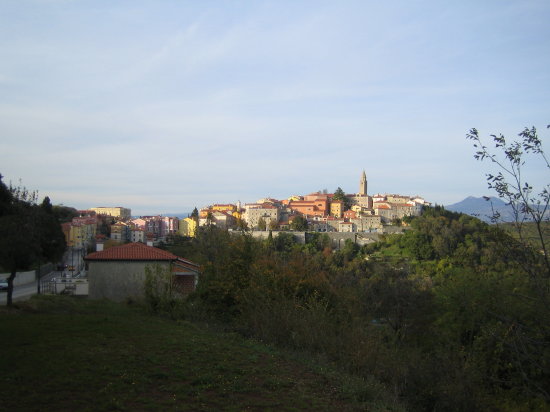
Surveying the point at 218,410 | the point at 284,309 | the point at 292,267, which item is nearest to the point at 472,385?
the point at 284,309

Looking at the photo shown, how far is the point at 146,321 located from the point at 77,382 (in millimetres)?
5974

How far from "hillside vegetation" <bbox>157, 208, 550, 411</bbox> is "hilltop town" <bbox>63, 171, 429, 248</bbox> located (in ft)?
246

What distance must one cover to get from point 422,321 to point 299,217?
260 feet

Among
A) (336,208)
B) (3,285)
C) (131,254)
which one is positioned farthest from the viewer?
(336,208)

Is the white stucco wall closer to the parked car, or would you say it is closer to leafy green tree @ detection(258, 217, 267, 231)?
the parked car

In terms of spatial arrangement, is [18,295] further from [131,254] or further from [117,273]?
[131,254]

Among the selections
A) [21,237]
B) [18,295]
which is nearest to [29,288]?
[18,295]

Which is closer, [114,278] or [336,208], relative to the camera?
[114,278]

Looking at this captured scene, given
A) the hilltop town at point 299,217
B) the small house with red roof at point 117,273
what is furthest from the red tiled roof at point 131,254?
the hilltop town at point 299,217

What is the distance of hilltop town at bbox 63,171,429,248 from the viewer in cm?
9550

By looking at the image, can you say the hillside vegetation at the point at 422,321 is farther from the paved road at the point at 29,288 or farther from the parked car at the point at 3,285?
the parked car at the point at 3,285

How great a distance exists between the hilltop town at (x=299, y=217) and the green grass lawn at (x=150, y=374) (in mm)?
80504

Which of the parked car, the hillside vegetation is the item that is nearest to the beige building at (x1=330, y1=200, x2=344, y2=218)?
the hillside vegetation

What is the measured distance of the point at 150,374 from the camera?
20.9 feet
